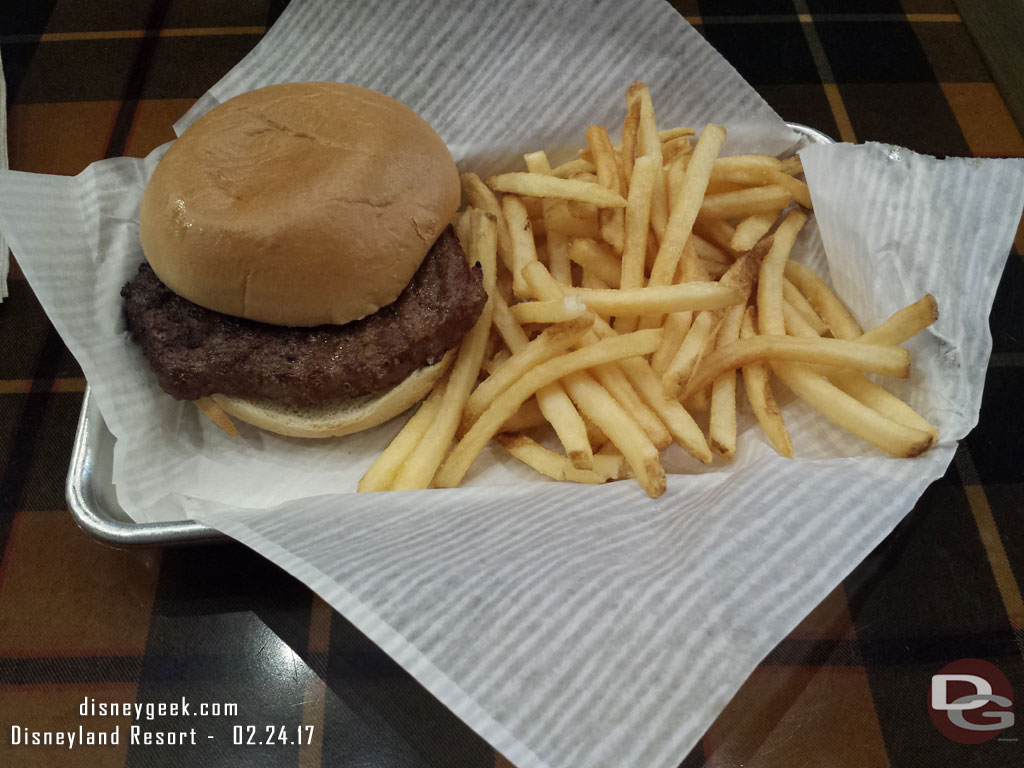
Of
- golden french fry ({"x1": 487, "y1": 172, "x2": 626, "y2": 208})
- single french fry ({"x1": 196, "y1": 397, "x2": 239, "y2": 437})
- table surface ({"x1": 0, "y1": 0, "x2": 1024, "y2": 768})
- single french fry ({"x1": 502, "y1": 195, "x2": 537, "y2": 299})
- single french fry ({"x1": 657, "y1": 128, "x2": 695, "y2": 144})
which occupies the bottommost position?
table surface ({"x1": 0, "y1": 0, "x2": 1024, "y2": 768})

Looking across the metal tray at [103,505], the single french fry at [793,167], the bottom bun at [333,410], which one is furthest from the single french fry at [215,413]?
the single french fry at [793,167]

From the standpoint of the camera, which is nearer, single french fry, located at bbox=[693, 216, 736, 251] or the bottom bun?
the bottom bun

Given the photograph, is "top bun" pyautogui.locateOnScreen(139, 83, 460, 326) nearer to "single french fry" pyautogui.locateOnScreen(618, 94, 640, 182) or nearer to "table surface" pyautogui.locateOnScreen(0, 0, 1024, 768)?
"single french fry" pyautogui.locateOnScreen(618, 94, 640, 182)

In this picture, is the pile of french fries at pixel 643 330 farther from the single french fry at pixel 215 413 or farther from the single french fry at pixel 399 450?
the single french fry at pixel 215 413

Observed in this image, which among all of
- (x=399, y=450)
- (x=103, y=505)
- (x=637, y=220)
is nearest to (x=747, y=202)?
(x=637, y=220)

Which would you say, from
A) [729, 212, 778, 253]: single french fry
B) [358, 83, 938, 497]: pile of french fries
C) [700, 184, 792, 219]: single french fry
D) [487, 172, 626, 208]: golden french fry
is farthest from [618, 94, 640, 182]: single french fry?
[729, 212, 778, 253]: single french fry

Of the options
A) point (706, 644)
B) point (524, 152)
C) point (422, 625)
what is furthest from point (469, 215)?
point (706, 644)
